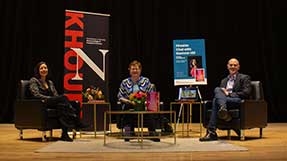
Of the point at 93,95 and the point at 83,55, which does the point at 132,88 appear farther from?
the point at 83,55

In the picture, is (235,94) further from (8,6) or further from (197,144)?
(8,6)

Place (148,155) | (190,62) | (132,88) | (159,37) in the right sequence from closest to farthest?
(148,155)
(132,88)
(190,62)
(159,37)

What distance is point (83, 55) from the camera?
6551mm

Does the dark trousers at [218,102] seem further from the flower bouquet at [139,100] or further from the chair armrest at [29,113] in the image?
the chair armrest at [29,113]

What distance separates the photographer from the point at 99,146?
5020 millimetres

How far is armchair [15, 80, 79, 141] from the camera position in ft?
18.3

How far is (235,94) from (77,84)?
2263 mm

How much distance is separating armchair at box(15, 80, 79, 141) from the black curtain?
287 cm

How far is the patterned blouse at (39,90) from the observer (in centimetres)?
571

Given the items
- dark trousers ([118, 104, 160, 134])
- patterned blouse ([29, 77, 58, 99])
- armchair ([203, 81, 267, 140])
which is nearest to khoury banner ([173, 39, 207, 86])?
armchair ([203, 81, 267, 140])

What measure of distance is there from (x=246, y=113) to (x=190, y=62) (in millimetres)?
1865

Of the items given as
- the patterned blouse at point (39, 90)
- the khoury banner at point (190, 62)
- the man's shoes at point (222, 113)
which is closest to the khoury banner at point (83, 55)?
the patterned blouse at point (39, 90)

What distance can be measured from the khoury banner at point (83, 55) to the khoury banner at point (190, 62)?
1321 mm

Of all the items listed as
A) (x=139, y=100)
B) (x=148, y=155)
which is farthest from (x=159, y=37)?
(x=148, y=155)
